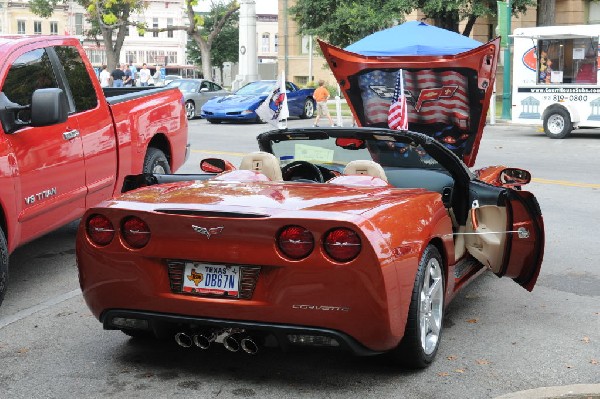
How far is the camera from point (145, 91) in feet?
32.1

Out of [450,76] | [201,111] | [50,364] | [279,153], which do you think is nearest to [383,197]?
[279,153]

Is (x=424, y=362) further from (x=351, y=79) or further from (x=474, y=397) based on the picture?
(x=351, y=79)

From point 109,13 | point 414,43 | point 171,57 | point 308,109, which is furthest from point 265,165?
point 171,57

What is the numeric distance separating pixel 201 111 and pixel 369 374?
26.1 metres

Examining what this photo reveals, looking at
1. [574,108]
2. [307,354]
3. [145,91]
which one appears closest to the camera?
[307,354]

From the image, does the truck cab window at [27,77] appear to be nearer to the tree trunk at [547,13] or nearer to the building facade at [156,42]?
the tree trunk at [547,13]

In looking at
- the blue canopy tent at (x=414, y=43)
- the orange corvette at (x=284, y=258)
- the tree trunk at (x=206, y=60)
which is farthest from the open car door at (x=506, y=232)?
the tree trunk at (x=206, y=60)

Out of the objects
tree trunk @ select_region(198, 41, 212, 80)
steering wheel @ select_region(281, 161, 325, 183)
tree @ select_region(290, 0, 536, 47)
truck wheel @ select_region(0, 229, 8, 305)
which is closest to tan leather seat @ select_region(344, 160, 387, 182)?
steering wheel @ select_region(281, 161, 325, 183)

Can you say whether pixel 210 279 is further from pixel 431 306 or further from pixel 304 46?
pixel 304 46

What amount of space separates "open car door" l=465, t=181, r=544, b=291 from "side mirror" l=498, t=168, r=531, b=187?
0.66 m

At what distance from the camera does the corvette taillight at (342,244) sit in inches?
186

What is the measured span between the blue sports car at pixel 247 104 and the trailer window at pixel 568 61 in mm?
9010

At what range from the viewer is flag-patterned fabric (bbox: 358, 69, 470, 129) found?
10.7 metres

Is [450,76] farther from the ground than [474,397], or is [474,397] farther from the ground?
[450,76]
